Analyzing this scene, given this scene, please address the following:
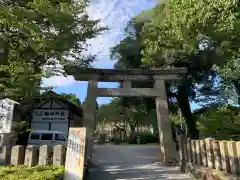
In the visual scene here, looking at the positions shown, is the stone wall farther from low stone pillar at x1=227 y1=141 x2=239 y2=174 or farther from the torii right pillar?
the torii right pillar

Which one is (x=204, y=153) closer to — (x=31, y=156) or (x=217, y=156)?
(x=217, y=156)

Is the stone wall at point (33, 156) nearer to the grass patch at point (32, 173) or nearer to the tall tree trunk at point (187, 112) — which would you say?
the grass patch at point (32, 173)

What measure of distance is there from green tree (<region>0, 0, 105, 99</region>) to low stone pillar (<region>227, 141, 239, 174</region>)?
590cm

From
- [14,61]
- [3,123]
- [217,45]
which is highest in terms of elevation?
[217,45]

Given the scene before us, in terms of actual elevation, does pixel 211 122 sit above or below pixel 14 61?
below

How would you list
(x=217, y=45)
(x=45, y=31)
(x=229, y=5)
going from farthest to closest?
(x=217, y=45) < (x=45, y=31) < (x=229, y=5)

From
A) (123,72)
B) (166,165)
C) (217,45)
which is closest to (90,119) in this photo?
(123,72)

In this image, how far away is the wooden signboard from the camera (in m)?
6.70

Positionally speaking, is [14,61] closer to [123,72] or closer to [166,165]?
[123,72]

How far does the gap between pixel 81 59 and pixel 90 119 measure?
3.17 meters

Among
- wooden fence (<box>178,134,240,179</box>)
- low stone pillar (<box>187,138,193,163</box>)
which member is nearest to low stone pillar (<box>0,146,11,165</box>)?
wooden fence (<box>178,134,240,179</box>)

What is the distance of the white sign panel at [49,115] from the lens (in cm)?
2114

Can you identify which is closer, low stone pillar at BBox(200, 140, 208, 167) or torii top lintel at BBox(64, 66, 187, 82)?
low stone pillar at BBox(200, 140, 208, 167)

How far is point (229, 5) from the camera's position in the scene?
644cm
